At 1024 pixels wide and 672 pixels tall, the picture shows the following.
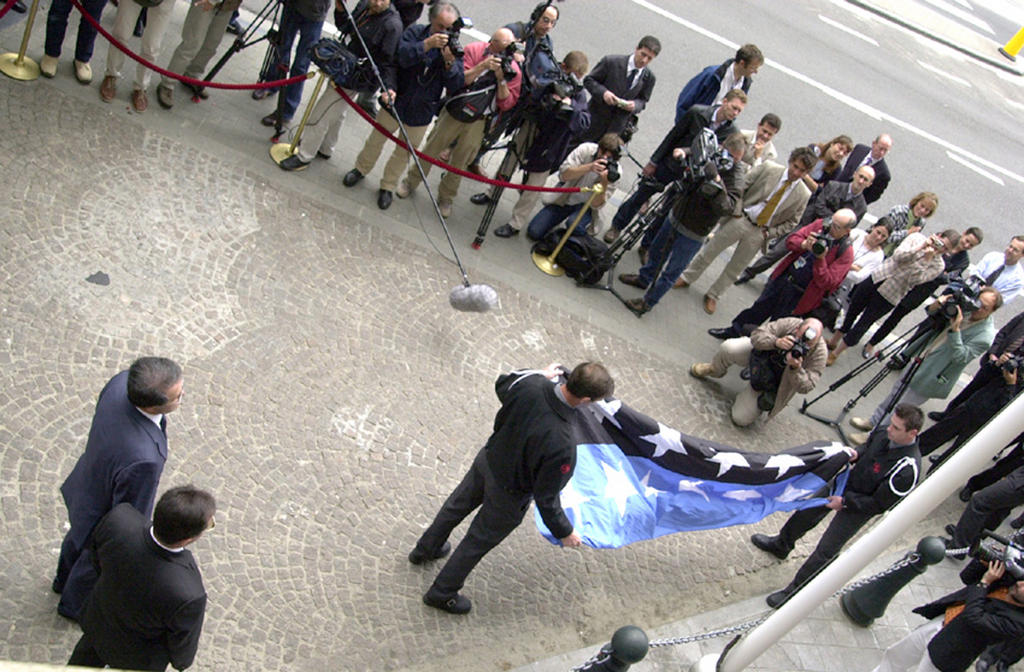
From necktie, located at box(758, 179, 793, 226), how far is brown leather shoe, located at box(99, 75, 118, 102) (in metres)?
6.41

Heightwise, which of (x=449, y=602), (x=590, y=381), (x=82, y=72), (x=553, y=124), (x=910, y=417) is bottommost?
(x=449, y=602)

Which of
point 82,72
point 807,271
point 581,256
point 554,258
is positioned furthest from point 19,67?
point 807,271

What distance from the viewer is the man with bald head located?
28.8 ft

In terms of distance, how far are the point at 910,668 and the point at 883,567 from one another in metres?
1.52

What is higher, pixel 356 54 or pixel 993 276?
pixel 993 276

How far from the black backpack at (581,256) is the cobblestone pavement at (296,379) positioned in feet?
0.82

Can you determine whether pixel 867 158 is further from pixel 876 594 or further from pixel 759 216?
pixel 876 594

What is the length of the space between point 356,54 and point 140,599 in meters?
5.79

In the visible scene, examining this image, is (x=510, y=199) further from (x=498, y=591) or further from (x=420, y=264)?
(x=498, y=591)

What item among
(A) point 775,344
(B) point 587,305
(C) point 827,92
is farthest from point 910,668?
(C) point 827,92

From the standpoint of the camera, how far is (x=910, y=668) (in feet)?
22.2

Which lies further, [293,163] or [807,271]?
[807,271]

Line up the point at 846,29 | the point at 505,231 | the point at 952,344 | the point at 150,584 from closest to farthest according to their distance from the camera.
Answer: the point at 150,584, the point at 952,344, the point at 505,231, the point at 846,29

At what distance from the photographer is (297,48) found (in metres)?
9.58
